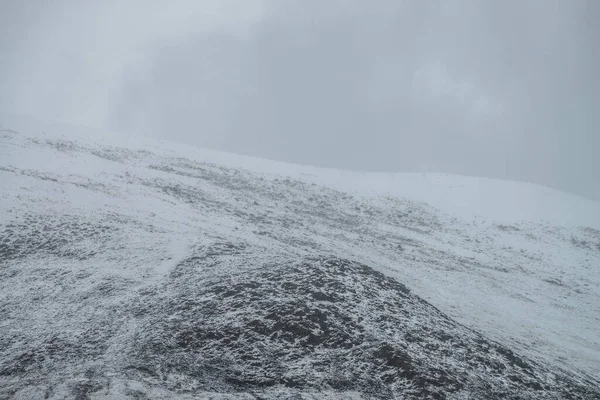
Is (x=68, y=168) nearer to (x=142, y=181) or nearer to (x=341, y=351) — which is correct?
(x=142, y=181)

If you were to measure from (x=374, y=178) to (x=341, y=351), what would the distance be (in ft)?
151

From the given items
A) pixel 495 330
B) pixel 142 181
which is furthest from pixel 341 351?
pixel 142 181

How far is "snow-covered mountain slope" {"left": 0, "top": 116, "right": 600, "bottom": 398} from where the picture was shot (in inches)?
384

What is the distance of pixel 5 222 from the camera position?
19203mm

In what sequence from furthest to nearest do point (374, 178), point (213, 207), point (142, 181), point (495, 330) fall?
point (374, 178)
point (142, 181)
point (213, 207)
point (495, 330)

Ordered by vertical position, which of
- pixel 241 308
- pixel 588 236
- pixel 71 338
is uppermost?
pixel 588 236

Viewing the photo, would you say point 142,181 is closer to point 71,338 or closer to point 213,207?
point 213,207

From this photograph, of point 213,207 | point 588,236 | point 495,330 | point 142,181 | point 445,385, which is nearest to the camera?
point 445,385

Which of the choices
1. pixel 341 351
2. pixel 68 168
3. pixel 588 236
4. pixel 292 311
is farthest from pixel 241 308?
pixel 588 236

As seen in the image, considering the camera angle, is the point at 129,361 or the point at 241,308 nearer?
the point at 129,361

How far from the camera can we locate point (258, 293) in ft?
43.5

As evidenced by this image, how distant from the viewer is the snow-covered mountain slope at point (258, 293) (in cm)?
974

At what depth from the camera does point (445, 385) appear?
967cm

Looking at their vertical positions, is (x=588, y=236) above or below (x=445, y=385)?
above
